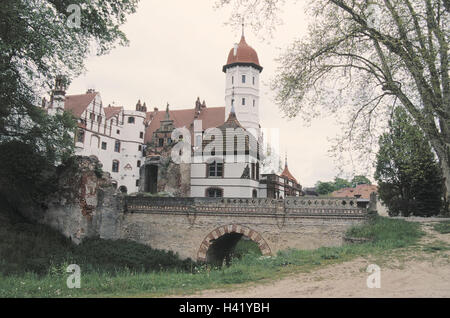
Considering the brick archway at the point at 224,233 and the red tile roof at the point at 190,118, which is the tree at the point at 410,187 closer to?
the brick archway at the point at 224,233

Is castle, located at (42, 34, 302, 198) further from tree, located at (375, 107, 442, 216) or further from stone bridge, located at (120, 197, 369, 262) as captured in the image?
tree, located at (375, 107, 442, 216)

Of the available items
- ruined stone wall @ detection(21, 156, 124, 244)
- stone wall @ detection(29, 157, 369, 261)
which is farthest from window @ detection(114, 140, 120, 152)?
ruined stone wall @ detection(21, 156, 124, 244)

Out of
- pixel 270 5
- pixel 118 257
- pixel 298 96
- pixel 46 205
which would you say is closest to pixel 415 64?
pixel 298 96

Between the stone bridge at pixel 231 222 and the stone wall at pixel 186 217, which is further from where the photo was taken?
the stone wall at pixel 186 217

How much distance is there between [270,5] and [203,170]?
22.3m

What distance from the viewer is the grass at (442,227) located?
12.8m

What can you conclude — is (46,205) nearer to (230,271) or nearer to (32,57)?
(32,57)

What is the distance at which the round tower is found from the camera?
39.9 metres

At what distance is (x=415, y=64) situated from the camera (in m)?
10.6

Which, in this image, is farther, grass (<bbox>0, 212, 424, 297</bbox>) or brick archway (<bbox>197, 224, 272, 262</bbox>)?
brick archway (<bbox>197, 224, 272, 262</bbox>)

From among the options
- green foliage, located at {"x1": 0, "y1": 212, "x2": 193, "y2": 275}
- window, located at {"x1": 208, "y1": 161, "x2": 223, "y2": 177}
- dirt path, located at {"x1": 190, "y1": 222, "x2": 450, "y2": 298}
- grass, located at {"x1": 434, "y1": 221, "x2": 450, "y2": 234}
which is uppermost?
window, located at {"x1": 208, "y1": 161, "x2": 223, "y2": 177}

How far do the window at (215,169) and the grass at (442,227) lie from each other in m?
20.4

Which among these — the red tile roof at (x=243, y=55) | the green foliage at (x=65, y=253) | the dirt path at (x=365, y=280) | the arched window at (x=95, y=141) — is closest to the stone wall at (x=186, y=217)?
the green foliage at (x=65, y=253)

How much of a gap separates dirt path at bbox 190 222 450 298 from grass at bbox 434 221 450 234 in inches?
126
